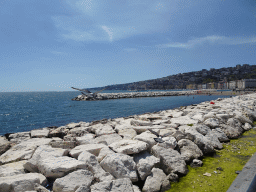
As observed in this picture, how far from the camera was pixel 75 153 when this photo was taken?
290cm

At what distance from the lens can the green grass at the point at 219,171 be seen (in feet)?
8.05

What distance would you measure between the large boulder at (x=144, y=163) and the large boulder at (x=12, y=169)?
203 centimetres

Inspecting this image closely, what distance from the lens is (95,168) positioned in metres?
2.53

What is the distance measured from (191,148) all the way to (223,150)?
973 millimetres

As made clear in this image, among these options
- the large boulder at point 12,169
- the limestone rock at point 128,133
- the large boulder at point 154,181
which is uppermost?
the limestone rock at point 128,133

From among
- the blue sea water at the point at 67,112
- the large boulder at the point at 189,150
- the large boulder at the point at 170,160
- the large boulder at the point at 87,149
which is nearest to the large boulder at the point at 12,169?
the large boulder at the point at 87,149

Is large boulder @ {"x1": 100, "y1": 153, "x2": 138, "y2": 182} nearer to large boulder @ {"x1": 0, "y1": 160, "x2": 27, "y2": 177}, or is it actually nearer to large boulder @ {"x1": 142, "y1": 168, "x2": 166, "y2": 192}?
large boulder @ {"x1": 142, "y1": 168, "x2": 166, "y2": 192}

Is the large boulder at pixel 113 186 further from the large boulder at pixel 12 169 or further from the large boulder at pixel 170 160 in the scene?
the large boulder at pixel 12 169

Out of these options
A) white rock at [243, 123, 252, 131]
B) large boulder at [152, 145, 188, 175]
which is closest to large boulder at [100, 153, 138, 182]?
large boulder at [152, 145, 188, 175]

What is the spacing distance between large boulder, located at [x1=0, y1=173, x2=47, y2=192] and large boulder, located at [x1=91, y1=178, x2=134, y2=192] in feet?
2.78

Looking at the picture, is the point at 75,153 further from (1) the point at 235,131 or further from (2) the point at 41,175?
(1) the point at 235,131

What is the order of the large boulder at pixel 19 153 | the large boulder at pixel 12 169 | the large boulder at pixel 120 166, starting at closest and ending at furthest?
the large boulder at pixel 12 169 < the large boulder at pixel 120 166 < the large boulder at pixel 19 153

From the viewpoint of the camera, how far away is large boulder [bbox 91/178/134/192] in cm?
205

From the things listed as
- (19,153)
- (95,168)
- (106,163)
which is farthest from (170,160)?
(19,153)
